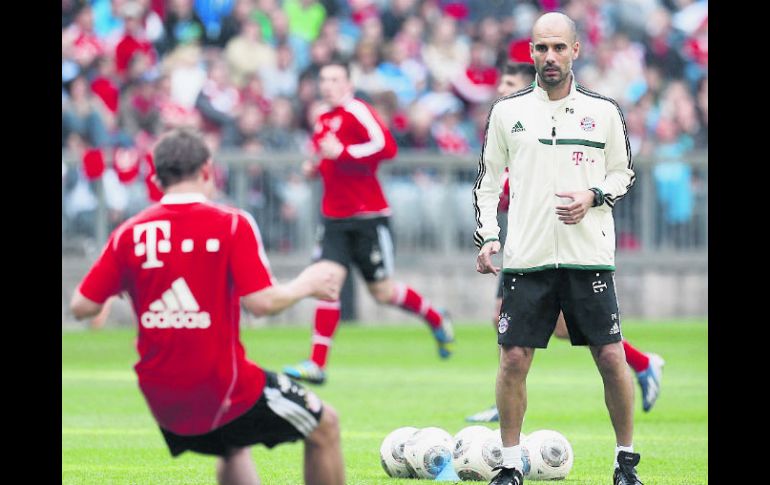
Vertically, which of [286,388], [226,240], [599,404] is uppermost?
[226,240]

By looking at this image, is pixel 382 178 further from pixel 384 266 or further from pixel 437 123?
pixel 384 266

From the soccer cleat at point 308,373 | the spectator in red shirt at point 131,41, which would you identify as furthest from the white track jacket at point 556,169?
the spectator in red shirt at point 131,41

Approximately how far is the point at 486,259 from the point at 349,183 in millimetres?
6595

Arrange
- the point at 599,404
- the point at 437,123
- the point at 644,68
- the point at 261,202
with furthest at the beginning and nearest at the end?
the point at 644,68, the point at 437,123, the point at 261,202, the point at 599,404

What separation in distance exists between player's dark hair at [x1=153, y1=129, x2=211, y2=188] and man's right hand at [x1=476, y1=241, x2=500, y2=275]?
6.08ft

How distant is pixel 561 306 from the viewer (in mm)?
8344

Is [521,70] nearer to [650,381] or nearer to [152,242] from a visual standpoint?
[650,381]

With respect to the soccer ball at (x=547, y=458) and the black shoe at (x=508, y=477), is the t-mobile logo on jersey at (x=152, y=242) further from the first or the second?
the soccer ball at (x=547, y=458)

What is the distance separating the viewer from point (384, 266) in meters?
15.0

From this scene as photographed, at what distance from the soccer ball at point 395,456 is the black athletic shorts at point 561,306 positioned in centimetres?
115

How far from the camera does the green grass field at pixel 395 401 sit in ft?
31.8

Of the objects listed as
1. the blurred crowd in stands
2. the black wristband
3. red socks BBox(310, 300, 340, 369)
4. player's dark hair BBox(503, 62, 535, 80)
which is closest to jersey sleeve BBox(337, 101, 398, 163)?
red socks BBox(310, 300, 340, 369)

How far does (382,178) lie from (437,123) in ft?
6.51
